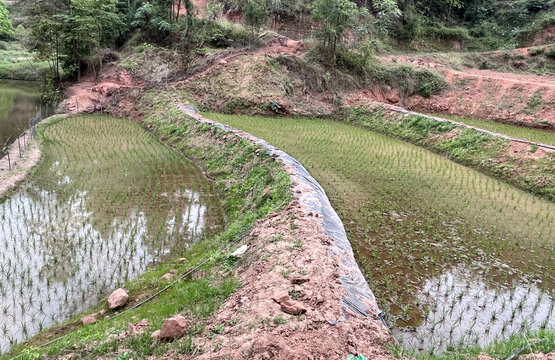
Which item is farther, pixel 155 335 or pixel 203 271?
pixel 203 271

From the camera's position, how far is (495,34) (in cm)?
2908

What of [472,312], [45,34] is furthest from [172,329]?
[45,34]

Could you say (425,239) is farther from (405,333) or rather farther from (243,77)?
(243,77)

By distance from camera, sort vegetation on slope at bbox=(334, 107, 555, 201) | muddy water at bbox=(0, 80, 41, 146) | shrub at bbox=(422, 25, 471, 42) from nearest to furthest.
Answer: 1. vegetation on slope at bbox=(334, 107, 555, 201)
2. muddy water at bbox=(0, 80, 41, 146)
3. shrub at bbox=(422, 25, 471, 42)

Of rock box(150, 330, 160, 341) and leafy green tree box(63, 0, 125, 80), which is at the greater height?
leafy green tree box(63, 0, 125, 80)

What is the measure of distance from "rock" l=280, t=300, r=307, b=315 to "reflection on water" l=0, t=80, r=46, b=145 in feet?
43.0

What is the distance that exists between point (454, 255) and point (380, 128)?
12.0m

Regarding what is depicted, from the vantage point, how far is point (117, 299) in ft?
15.4

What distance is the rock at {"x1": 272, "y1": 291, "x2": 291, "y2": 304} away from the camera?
3939 mm

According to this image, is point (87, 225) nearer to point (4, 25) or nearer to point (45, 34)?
point (45, 34)

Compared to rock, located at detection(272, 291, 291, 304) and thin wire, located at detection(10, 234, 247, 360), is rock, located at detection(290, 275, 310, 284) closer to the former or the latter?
rock, located at detection(272, 291, 291, 304)

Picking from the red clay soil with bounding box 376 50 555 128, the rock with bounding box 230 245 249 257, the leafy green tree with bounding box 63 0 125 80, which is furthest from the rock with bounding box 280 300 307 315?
the leafy green tree with bounding box 63 0 125 80

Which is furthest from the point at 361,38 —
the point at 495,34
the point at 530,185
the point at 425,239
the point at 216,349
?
the point at 216,349

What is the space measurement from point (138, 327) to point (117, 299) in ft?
2.94
